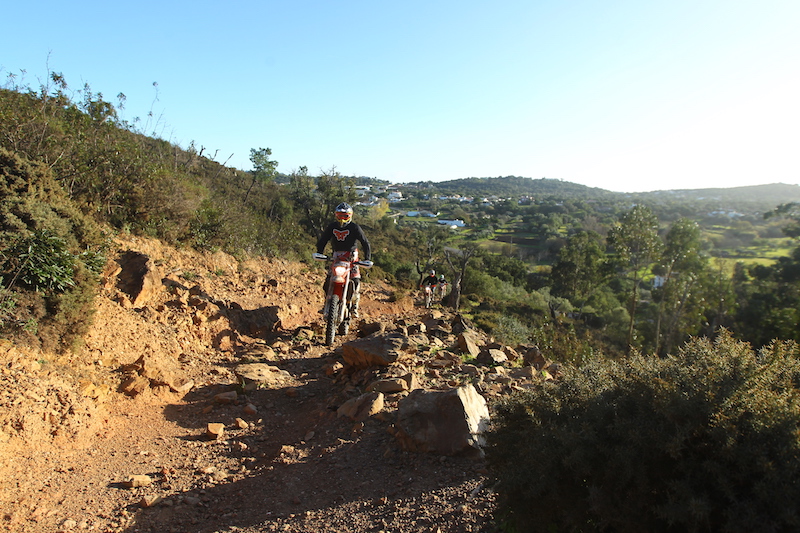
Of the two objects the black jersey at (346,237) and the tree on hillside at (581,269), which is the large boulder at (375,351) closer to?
the black jersey at (346,237)

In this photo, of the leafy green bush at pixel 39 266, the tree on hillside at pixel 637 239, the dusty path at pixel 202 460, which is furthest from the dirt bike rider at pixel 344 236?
the tree on hillside at pixel 637 239

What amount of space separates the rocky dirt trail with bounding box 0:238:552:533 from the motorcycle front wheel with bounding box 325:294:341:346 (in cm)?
19

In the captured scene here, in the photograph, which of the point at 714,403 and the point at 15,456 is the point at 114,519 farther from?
the point at 714,403

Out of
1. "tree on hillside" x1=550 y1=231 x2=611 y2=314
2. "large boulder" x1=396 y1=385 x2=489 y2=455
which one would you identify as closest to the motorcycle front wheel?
"large boulder" x1=396 y1=385 x2=489 y2=455

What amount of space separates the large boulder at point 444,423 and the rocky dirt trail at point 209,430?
0.29ft

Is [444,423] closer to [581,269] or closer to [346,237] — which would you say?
[346,237]

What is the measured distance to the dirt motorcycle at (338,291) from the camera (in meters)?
7.47

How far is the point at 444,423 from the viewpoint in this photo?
427 centimetres

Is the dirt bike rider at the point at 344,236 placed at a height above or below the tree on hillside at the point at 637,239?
above

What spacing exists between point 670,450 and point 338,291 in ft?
19.1

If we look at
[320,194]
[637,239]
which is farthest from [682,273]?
[320,194]

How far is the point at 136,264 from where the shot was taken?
291 inches

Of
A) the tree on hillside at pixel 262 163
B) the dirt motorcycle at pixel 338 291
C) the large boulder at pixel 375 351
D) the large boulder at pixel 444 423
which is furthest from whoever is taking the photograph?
the tree on hillside at pixel 262 163

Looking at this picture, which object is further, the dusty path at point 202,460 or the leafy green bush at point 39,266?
A: the leafy green bush at point 39,266
